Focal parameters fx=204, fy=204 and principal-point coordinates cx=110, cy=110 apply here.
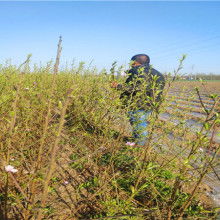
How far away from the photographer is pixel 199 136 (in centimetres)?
138

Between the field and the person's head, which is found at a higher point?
the person's head

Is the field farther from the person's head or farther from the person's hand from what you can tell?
the person's head

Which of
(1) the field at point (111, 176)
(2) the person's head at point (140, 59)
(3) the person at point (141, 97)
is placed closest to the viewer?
(1) the field at point (111, 176)

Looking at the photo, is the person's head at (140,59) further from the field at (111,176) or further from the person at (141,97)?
the field at (111,176)

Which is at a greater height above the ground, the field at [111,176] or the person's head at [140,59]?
the person's head at [140,59]

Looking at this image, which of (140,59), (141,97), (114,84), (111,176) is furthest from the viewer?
(140,59)

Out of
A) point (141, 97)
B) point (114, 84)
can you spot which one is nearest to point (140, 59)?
point (141, 97)

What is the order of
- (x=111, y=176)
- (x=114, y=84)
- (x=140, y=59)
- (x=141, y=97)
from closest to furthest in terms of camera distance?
(x=111, y=176) → (x=114, y=84) → (x=141, y=97) → (x=140, y=59)

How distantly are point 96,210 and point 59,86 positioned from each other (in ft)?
13.4

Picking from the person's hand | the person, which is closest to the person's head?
the person

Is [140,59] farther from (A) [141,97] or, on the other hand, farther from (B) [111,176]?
(B) [111,176]

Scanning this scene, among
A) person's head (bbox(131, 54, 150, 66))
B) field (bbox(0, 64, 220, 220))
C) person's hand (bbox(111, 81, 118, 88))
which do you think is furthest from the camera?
person's head (bbox(131, 54, 150, 66))

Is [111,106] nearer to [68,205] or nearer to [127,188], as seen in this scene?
[127,188]

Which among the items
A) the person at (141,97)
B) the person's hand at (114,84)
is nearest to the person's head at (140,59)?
the person at (141,97)
